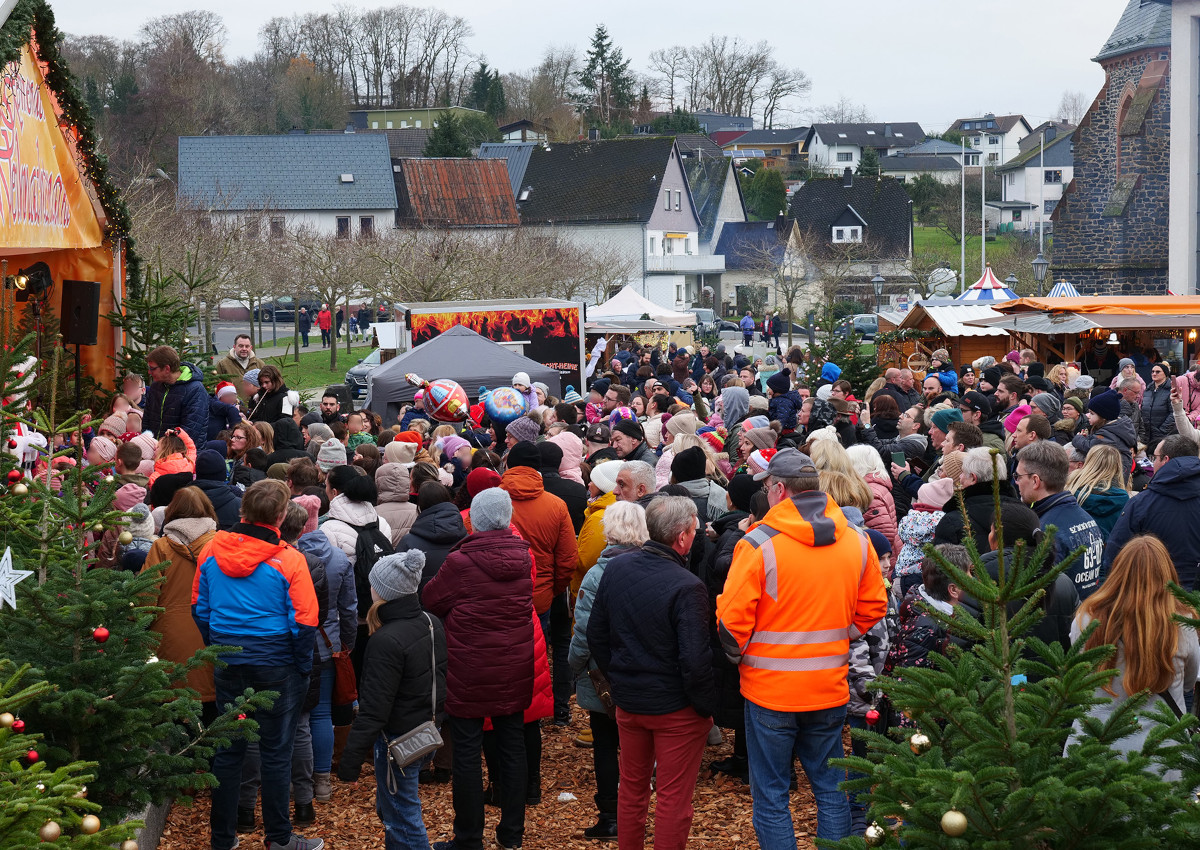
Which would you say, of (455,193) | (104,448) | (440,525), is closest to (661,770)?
(440,525)

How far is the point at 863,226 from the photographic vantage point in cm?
6844

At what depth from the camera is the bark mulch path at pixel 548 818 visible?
19.2 feet

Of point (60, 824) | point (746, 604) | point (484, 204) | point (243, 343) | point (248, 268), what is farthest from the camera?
point (484, 204)

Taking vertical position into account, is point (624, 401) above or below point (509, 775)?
above

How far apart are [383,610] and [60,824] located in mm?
1921

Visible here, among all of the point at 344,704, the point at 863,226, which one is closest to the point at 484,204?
the point at 863,226

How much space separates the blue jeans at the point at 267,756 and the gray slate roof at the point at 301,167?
49.7 m

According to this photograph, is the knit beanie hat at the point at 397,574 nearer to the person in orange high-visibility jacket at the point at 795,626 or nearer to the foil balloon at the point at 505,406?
the person in orange high-visibility jacket at the point at 795,626

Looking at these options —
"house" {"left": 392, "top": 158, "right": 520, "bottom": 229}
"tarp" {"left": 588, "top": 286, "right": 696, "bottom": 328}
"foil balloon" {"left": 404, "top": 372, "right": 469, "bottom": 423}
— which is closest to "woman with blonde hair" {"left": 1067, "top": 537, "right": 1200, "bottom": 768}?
"foil balloon" {"left": 404, "top": 372, "right": 469, "bottom": 423}

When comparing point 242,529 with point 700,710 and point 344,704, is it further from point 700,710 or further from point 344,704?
point 700,710

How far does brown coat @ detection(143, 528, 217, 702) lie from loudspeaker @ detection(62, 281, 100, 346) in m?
6.11

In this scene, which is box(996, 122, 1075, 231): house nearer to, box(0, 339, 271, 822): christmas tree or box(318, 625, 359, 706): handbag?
box(318, 625, 359, 706): handbag

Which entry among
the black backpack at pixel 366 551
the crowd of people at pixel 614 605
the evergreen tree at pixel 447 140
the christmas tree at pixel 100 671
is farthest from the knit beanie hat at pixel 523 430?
the evergreen tree at pixel 447 140

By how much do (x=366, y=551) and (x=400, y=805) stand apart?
154 cm
